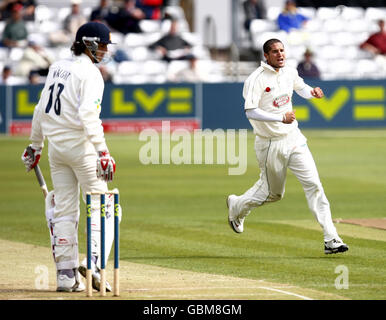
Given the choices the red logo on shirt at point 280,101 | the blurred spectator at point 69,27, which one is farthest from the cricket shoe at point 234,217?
the blurred spectator at point 69,27

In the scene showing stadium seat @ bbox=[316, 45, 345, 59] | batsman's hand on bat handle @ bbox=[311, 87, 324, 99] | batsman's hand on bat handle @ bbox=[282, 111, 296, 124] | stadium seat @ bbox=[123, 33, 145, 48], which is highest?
stadium seat @ bbox=[123, 33, 145, 48]

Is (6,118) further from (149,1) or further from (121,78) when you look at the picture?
(149,1)

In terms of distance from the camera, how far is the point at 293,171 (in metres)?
9.95

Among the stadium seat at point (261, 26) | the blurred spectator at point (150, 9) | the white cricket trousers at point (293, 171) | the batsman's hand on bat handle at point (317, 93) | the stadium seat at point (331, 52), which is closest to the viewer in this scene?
the white cricket trousers at point (293, 171)

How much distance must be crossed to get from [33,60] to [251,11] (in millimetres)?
6588

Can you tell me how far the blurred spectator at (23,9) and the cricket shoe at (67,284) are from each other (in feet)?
71.7

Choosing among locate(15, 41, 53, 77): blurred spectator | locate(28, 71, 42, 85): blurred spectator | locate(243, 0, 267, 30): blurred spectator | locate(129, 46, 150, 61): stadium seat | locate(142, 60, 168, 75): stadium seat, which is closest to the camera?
locate(28, 71, 42, 85): blurred spectator

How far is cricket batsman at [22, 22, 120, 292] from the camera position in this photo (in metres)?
8.00

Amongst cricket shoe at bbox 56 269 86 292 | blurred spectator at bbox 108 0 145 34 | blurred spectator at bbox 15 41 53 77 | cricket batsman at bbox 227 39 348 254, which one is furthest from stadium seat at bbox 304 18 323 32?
cricket shoe at bbox 56 269 86 292

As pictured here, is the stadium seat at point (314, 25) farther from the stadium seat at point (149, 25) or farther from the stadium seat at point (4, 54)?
the stadium seat at point (4, 54)

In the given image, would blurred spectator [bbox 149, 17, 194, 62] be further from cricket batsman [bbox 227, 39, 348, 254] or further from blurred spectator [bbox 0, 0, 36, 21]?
cricket batsman [bbox 227, 39, 348, 254]

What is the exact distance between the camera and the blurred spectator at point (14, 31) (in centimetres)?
2783

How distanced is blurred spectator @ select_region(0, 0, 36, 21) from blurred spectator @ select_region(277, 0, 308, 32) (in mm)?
7268

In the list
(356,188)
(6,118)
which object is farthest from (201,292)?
(6,118)
